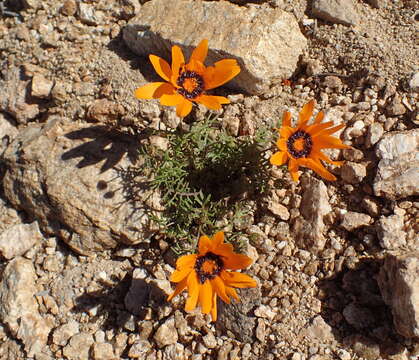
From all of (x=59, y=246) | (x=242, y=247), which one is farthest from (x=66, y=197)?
(x=242, y=247)

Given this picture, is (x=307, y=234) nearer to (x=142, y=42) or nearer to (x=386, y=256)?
(x=386, y=256)

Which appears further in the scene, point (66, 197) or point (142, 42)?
point (142, 42)

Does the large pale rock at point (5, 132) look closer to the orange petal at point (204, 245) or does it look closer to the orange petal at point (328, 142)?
the orange petal at point (204, 245)

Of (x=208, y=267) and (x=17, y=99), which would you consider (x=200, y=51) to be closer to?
(x=208, y=267)

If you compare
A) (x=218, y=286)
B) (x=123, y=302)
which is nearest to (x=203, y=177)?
(x=218, y=286)

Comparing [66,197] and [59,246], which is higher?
[66,197]

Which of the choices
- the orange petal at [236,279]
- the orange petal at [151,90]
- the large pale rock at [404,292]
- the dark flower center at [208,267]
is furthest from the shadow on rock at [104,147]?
the large pale rock at [404,292]
